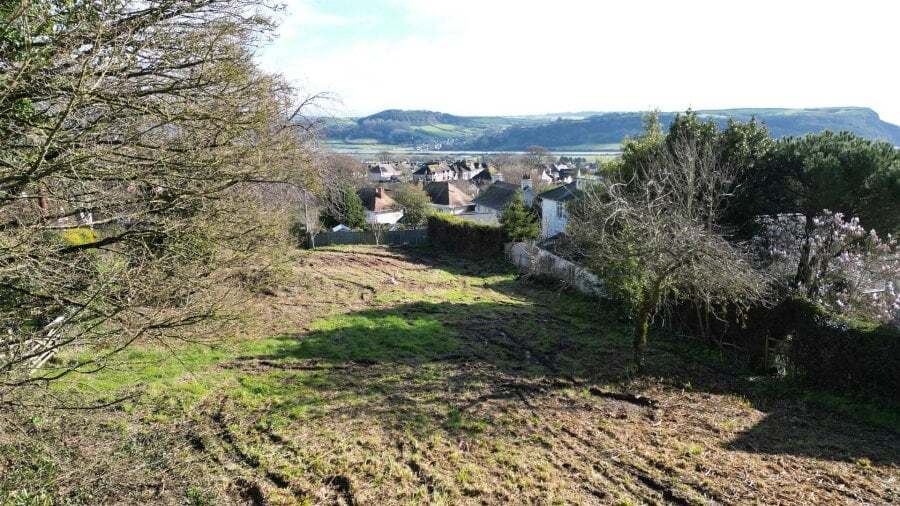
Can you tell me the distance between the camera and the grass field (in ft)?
21.4

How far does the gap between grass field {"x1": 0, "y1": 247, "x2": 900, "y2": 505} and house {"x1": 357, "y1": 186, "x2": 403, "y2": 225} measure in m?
37.2

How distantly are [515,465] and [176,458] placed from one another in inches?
192

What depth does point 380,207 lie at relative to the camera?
52.0 m

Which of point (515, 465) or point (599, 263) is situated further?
point (599, 263)

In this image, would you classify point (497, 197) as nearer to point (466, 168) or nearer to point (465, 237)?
point (465, 237)

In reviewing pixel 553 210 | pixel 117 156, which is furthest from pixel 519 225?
pixel 117 156

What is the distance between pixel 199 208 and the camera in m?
6.61

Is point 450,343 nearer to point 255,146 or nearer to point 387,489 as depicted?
point 387,489

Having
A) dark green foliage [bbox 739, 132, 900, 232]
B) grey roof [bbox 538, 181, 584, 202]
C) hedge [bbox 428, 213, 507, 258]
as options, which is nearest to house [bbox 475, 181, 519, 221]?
grey roof [bbox 538, 181, 584, 202]

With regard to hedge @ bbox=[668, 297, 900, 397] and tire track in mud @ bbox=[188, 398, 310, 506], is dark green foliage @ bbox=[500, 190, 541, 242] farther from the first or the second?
tire track in mud @ bbox=[188, 398, 310, 506]

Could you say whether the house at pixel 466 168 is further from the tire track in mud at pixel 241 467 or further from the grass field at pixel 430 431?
the tire track in mud at pixel 241 467

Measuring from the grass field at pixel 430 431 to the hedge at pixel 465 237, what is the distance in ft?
54.3

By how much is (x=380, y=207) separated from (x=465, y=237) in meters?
21.2

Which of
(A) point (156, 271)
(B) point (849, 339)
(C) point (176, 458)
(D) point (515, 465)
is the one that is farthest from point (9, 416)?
(B) point (849, 339)
